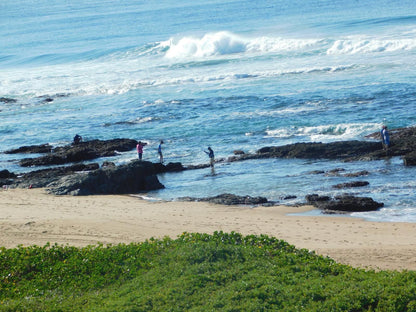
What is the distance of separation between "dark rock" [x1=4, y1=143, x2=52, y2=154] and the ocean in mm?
610

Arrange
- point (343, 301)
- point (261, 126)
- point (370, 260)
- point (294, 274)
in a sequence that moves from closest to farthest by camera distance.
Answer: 1. point (343, 301)
2. point (294, 274)
3. point (370, 260)
4. point (261, 126)

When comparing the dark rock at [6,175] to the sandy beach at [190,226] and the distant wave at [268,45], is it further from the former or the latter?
the distant wave at [268,45]

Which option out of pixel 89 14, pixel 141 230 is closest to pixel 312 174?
pixel 141 230

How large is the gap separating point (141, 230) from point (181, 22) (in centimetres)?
7044

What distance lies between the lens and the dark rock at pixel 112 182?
860 inches

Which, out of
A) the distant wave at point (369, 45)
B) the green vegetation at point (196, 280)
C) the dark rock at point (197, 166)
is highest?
the distant wave at point (369, 45)

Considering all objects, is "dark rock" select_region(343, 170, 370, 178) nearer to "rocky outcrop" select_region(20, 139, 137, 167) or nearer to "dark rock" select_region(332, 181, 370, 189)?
"dark rock" select_region(332, 181, 370, 189)

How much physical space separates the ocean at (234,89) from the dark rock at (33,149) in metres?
0.61

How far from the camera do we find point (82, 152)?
27.9m

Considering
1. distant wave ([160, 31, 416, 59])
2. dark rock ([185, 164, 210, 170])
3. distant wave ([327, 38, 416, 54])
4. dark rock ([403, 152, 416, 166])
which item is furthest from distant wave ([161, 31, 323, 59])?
dark rock ([403, 152, 416, 166])

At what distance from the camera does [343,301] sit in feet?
30.0

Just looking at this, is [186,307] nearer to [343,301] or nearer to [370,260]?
[343,301]

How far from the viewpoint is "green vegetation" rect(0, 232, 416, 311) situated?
30.5 feet

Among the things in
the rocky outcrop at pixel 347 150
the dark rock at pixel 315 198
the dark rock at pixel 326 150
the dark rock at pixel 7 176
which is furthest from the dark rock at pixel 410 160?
the dark rock at pixel 7 176
